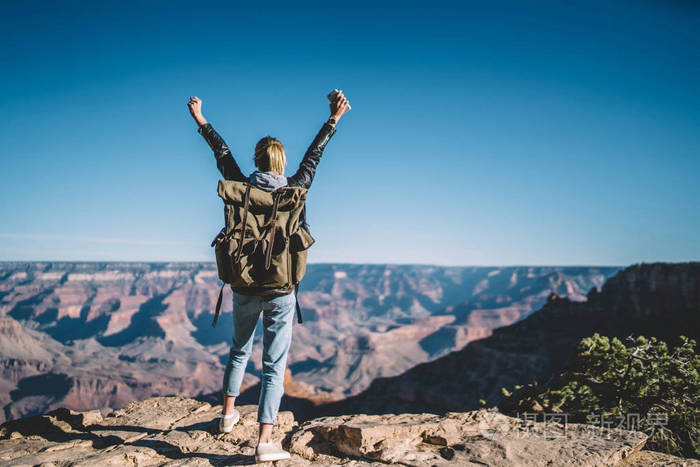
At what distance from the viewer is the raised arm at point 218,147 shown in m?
2.58

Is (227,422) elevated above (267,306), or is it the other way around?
(267,306)

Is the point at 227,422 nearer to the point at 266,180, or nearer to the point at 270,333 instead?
the point at 270,333

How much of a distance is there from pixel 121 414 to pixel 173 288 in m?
183

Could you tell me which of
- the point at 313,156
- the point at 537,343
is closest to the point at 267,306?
the point at 313,156

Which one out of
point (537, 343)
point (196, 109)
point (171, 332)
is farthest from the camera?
point (171, 332)

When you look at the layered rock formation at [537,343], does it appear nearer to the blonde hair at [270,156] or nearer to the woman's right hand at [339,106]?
the woman's right hand at [339,106]

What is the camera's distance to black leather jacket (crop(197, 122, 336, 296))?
252 cm

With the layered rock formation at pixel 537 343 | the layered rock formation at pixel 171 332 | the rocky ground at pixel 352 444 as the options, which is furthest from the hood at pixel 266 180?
the layered rock formation at pixel 171 332

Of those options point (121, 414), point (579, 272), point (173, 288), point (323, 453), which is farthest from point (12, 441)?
point (173, 288)

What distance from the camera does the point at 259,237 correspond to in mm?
2301

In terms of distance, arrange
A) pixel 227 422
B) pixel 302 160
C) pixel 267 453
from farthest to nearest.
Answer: pixel 227 422 → pixel 302 160 → pixel 267 453

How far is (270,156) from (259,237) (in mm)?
594

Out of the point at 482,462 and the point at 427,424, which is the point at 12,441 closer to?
the point at 427,424

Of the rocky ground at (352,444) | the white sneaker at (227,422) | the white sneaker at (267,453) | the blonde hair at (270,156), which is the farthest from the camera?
the white sneaker at (227,422)
